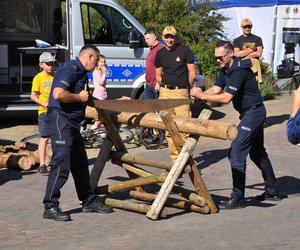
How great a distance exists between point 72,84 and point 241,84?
184 centimetres

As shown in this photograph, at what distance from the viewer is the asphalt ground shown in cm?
626

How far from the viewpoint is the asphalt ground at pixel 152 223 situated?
626 centimetres

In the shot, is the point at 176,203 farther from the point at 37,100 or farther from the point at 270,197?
the point at 37,100

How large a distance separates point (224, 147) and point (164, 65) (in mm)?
2222

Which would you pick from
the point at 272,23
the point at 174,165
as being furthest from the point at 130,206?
the point at 272,23

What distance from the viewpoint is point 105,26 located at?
13430mm

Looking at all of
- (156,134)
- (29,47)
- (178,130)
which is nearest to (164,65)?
(156,134)

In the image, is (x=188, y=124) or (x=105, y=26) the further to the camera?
(x=105, y=26)

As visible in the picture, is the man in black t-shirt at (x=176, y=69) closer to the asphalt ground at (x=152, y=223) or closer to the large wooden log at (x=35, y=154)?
the asphalt ground at (x=152, y=223)

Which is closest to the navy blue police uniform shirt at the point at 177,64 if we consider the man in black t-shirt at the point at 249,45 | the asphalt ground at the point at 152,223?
the asphalt ground at the point at 152,223

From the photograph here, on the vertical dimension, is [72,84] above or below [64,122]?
above

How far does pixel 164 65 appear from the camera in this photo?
9906 millimetres

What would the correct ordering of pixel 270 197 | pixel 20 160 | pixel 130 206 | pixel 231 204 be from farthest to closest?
pixel 20 160
pixel 270 197
pixel 231 204
pixel 130 206

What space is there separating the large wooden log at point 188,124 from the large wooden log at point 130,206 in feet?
2.79
